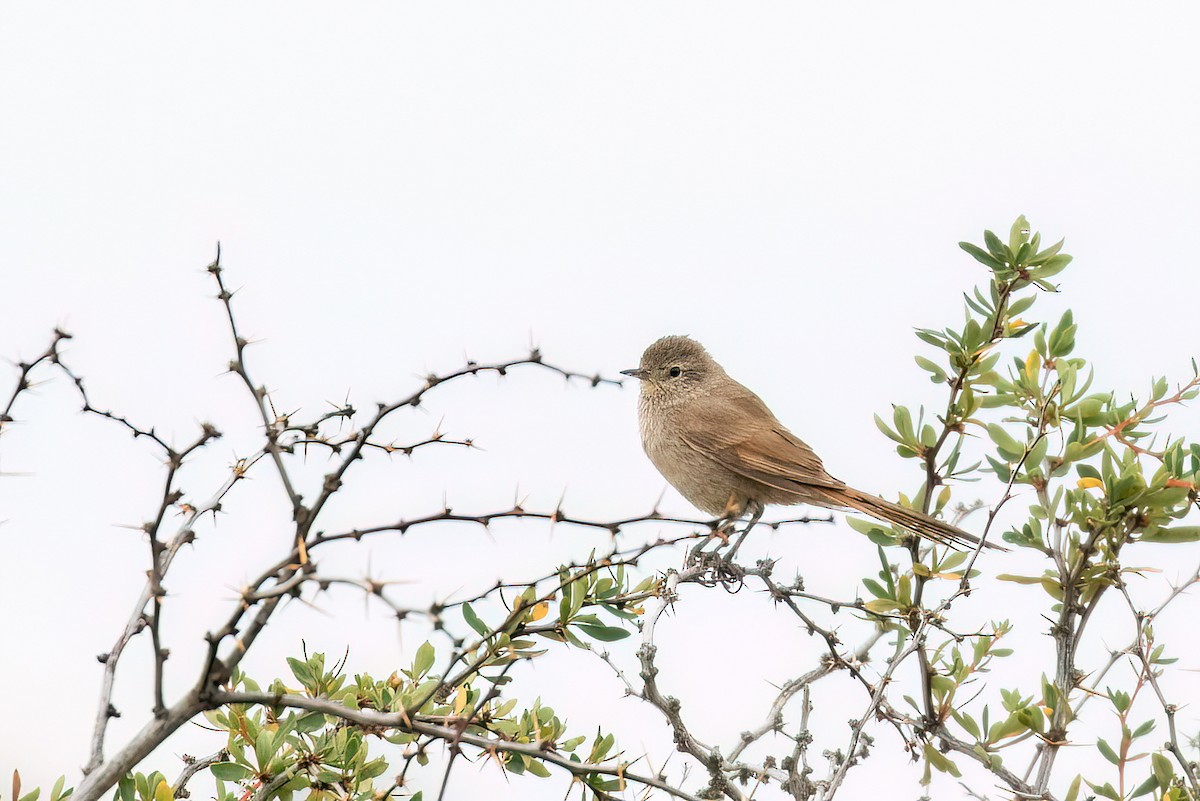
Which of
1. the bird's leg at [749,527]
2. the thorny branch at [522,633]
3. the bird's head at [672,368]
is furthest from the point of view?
the bird's head at [672,368]

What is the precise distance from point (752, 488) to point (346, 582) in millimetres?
2671

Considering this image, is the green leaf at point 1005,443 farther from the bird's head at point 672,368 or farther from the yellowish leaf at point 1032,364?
the bird's head at point 672,368

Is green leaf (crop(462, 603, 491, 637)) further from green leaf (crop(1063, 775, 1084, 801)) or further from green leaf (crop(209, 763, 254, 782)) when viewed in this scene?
green leaf (crop(1063, 775, 1084, 801))

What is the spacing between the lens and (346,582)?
73.7 inches

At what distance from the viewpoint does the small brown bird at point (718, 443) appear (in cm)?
417

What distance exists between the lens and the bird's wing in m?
4.14

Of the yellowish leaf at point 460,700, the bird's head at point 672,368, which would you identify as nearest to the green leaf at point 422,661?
the yellowish leaf at point 460,700

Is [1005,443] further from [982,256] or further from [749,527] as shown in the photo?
[749,527]

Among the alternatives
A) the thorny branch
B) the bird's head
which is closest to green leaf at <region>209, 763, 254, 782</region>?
the thorny branch

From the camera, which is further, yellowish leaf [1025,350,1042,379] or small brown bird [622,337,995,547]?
small brown bird [622,337,995,547]

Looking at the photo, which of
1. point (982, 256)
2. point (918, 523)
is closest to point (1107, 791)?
point (918, 523)

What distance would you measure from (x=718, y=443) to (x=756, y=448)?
15 centimetres

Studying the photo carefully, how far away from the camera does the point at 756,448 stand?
14.3 feet

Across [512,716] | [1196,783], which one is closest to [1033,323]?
[1196,783]
